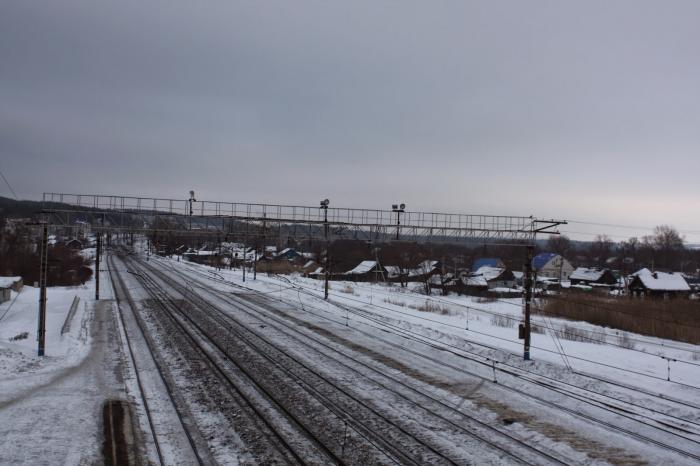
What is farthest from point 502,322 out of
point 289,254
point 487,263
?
point 289,254

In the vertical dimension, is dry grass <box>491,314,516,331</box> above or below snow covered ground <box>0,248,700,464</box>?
below

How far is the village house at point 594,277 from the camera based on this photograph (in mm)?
86625

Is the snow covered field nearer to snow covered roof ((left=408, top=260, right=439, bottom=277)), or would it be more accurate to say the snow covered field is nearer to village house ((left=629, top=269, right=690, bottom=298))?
snow covered roof ((left=408, top=260, right=439, bottom=277))

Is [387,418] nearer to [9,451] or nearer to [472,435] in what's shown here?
[472,435]

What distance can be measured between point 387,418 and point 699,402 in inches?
387

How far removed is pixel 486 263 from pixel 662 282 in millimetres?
34165

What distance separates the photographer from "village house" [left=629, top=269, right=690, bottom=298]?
202ft

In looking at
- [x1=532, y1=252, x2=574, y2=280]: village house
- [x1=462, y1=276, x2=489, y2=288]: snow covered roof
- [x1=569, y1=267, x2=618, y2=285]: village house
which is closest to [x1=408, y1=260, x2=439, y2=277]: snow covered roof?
[x1=462, y1=276, x2=489, y2=288]: snow covered roof

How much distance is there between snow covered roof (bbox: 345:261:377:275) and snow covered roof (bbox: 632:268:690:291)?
39863 millimetres

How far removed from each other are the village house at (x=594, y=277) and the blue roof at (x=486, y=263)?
14.9 metres

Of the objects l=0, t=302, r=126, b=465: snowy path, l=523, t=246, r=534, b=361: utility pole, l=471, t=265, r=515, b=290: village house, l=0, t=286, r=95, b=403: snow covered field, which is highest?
l=523, t=246, r=534, b=361: utility pole

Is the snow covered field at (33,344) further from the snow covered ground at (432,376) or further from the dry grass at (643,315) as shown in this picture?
the dry grass at (643,315)

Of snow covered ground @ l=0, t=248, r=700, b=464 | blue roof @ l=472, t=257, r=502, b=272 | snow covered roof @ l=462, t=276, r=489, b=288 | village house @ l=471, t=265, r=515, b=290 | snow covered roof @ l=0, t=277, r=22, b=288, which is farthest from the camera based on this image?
blue roof @ l=472, t=257, r=502, b=272

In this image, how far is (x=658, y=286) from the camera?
61.8 metres
